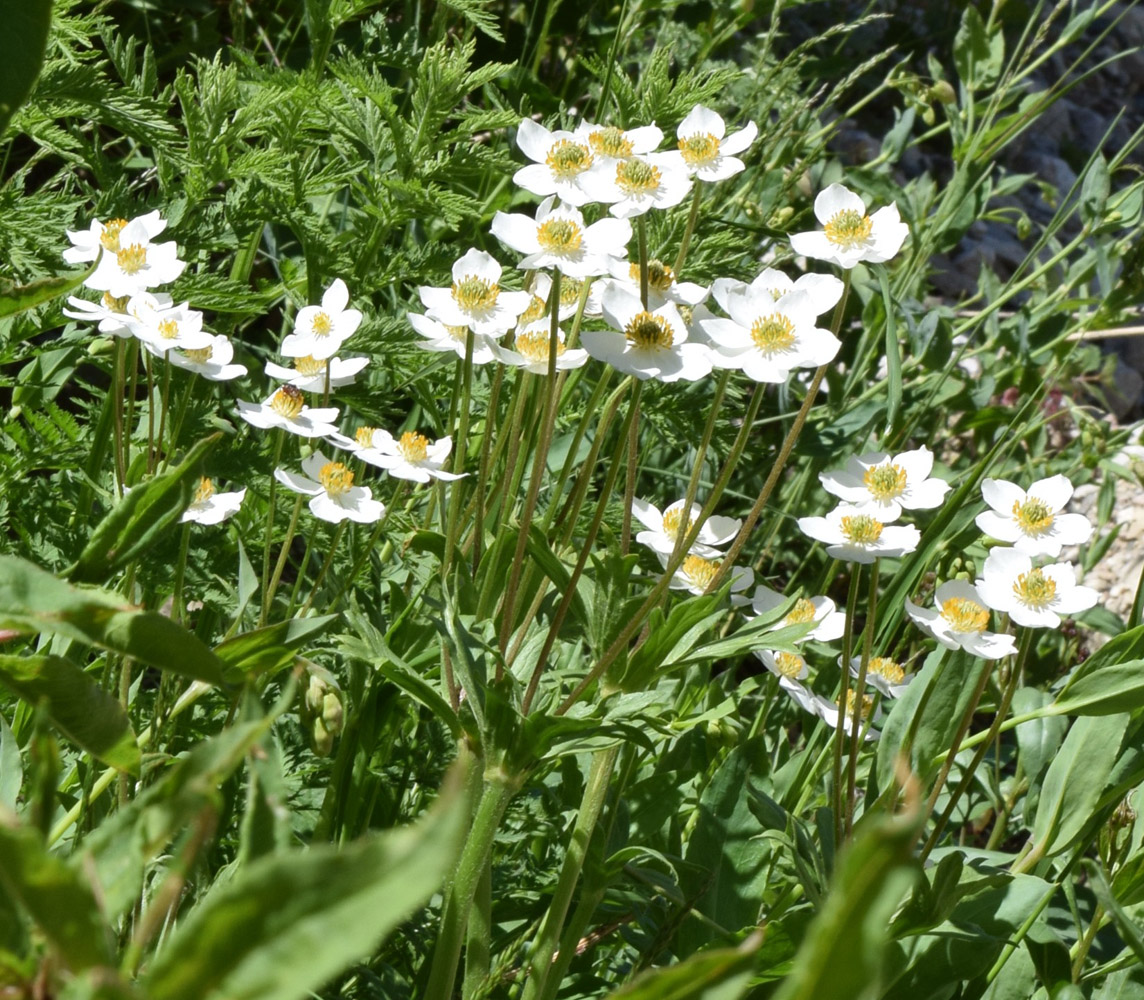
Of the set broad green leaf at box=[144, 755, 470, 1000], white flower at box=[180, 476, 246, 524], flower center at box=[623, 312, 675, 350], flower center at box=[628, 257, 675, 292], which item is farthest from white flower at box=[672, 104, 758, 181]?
broad green leaf at box=[144, 755, 470, 1000]

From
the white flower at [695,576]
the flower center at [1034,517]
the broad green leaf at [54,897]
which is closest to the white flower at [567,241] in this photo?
the white flower at [695,576]

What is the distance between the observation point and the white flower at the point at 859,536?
3.35 ft

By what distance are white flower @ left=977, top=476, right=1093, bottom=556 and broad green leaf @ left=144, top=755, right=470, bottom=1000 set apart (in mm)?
846

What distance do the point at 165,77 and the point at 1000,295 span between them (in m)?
1.62

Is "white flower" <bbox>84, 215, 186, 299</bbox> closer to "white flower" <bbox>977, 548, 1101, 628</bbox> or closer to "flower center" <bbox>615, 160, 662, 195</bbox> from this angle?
"flower center" <bbox>615, 160, 662, 195</bbox>

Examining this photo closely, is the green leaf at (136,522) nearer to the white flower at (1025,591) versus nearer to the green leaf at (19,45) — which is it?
the green leaf at (19,45)

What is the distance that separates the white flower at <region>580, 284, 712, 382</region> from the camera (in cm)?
98

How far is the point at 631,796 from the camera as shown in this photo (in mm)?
1221

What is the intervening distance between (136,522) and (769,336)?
20.6 inches

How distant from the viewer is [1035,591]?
103 cm

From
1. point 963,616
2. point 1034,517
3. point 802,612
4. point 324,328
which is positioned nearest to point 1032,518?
point 1034,517

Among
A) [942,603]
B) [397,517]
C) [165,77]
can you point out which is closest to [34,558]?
[397,517]

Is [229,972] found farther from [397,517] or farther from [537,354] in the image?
[397,517]

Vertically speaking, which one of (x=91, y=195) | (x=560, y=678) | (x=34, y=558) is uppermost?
(x=91, y=195)
